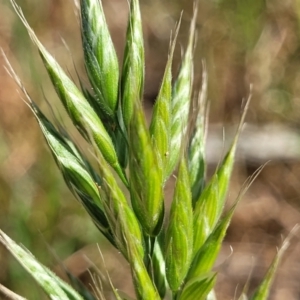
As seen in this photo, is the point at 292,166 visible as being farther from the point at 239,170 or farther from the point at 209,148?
the point at 209,148

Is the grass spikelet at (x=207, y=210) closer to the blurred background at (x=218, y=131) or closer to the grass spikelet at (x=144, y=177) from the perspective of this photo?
the grass spikelet at (x=144, y=177)

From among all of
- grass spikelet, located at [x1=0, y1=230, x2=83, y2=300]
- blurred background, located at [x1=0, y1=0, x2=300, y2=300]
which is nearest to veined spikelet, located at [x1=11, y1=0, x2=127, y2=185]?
grass spikelet, located at [x1=0, y1=230, x2=83, y2=300]

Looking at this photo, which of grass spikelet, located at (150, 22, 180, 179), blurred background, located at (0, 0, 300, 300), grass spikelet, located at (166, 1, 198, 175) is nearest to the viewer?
grass spikelet, located at (150, 22, 180, 179)

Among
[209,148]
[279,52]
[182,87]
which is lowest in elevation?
[209,148]

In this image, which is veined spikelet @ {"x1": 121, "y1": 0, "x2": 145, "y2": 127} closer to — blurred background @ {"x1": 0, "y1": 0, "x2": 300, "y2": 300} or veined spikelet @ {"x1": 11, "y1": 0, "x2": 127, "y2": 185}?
veined spikelet @ {"x1": 11, "y1": 0, "x2": 127, "y2": 185}

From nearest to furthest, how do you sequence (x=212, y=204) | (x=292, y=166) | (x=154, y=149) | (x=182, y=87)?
(x=154, y=149) → (x=212, y=204) → (x=182, y=87) → (x=292, y=166)

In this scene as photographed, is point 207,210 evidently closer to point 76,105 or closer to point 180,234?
point 180,234

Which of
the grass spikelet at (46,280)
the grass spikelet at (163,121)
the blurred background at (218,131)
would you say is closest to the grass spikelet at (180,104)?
the grass spikelet at (163,121)

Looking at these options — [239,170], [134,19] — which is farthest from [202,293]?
[239,170]
